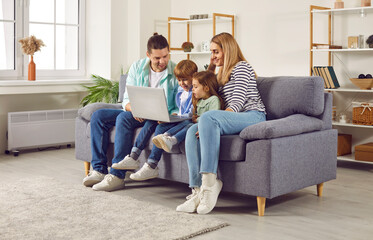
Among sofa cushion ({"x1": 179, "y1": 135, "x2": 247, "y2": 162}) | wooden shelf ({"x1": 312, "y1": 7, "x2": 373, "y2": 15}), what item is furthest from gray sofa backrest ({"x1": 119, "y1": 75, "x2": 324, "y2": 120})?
wooden shelf ({"x1": 312, "y1": 7, "x2": 373, "y2": 15})

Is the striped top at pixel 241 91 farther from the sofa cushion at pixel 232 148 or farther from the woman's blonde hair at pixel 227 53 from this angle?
the sofa cushion at pixel 232 148

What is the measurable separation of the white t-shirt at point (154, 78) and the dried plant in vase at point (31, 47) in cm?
210

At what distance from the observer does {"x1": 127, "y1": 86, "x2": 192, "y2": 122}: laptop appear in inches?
132

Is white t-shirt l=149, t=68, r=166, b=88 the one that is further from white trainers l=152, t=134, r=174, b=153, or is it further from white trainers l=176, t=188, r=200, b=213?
white trainers l=176, t=188, r=200, b=213

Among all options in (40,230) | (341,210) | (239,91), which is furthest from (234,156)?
(40,230)

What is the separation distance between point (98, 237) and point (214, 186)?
0.80 meters

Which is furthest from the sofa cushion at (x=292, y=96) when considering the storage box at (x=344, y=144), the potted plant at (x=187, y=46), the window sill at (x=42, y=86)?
the window sill at (x=42, y=86)

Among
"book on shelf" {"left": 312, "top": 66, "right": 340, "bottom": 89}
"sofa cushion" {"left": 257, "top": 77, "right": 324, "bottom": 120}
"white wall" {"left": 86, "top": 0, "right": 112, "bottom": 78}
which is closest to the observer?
"sofa cushion" {"left": 257, "top": 77, "right": 324, "bottom": 120}

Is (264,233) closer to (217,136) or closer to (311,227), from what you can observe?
(311,227)

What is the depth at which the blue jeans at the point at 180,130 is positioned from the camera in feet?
11.2

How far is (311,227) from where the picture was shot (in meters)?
2.90

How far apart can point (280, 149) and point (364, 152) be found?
1.82 meters

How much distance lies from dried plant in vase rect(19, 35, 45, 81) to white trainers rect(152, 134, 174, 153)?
2694 mm

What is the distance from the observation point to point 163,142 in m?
3.33
